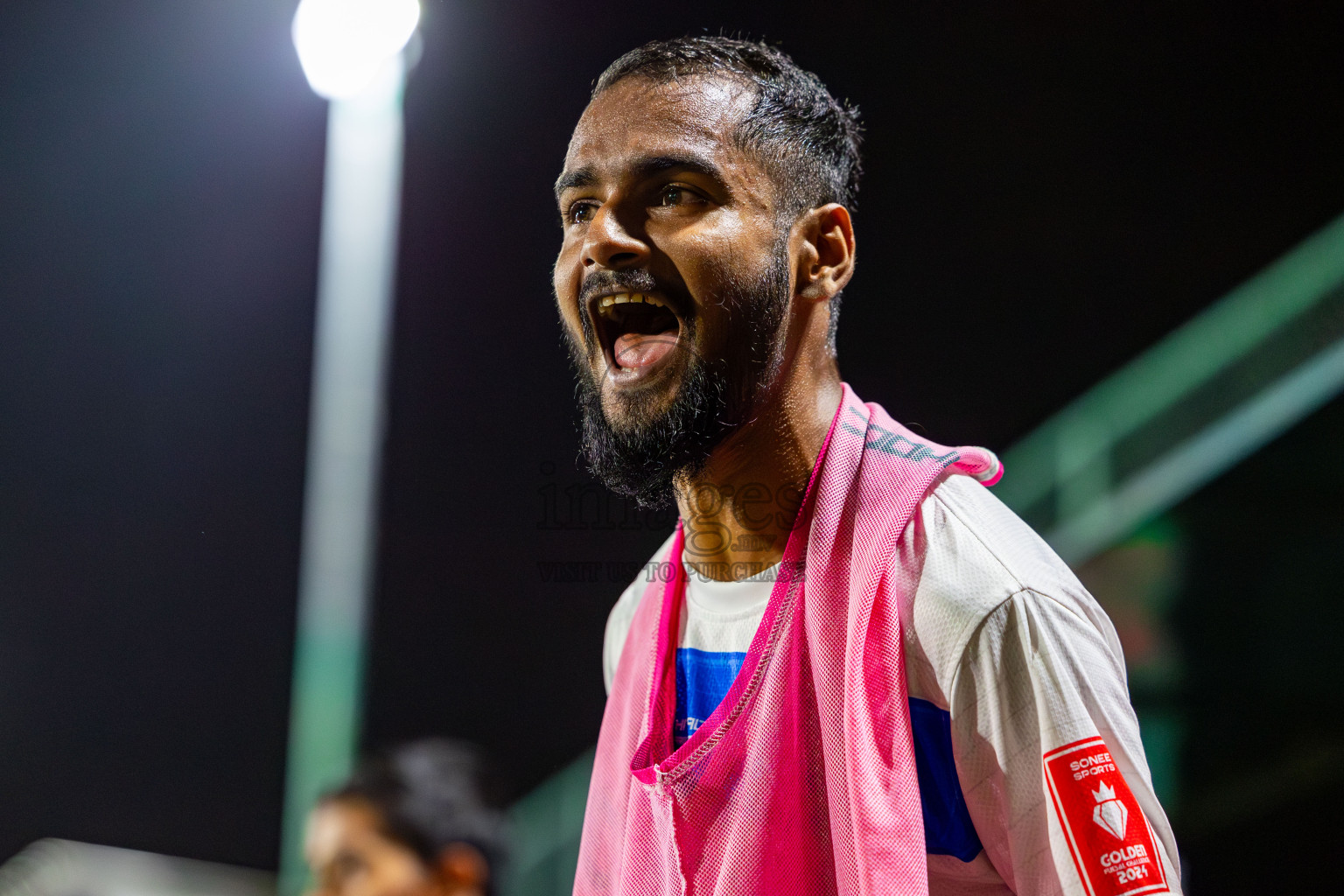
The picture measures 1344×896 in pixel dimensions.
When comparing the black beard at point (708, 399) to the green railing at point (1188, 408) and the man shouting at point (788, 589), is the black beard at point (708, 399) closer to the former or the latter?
the man shouting at point (788, 589)

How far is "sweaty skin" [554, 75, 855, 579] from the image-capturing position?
0.87 m

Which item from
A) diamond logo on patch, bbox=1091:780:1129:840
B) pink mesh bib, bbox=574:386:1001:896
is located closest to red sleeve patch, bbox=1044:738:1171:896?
diamond logo on patch, bbox=1091:780:1129:840

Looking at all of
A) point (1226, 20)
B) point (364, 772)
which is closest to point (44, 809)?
point (364, 772)

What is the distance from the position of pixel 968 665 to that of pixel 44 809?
1481mm

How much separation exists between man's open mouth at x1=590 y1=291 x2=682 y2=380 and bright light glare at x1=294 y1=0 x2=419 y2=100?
80 cm

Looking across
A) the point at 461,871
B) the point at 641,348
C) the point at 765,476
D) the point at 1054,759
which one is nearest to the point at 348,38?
the point at 641,348

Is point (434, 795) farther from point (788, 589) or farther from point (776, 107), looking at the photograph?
point (776, 107)

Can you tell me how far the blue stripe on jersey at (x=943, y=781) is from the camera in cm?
74

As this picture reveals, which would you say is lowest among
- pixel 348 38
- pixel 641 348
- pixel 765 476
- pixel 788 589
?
pixel 788 589

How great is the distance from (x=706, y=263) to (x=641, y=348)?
0.36ft

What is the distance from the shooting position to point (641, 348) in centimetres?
91

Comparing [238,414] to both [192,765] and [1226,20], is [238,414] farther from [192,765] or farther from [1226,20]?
[1226,20]

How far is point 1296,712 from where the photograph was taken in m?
1.27

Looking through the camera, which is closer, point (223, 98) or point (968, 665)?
point (968, 665)
